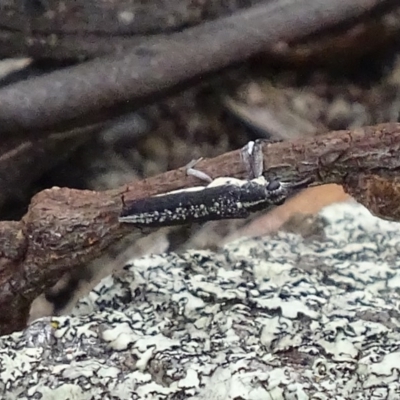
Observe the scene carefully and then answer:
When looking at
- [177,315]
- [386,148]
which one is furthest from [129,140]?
[386,148]

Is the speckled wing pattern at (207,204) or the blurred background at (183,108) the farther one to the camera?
the blurred background at (183,108)

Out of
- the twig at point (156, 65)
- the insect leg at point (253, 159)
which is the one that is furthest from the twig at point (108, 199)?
the twig at point (156, 65)

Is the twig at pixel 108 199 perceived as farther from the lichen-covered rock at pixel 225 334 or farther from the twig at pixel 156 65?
the twig at pixel 156 65

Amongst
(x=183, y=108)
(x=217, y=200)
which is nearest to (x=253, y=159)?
(x=217, y=200)

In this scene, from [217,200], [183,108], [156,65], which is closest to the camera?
[217,200]

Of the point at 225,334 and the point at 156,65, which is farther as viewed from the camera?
the point at 156,65

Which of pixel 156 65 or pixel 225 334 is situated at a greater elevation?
pixel 156 65

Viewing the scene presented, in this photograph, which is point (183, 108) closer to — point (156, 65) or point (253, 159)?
point (156, 65)
